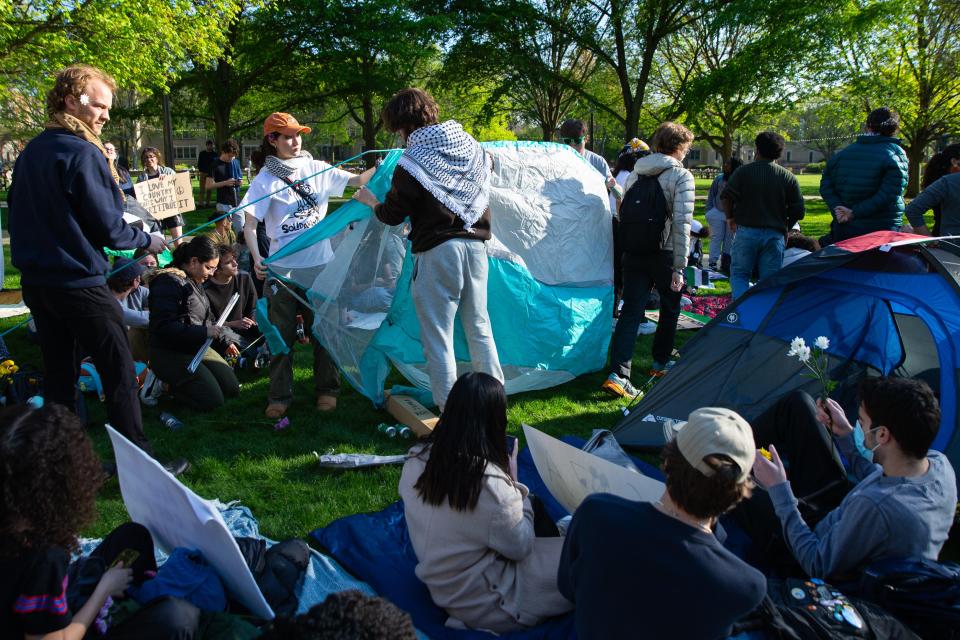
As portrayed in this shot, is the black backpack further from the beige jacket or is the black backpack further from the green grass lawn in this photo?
the beige jacket

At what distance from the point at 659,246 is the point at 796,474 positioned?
2044 mm

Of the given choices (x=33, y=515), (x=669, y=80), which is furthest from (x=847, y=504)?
(x=669, y=80)

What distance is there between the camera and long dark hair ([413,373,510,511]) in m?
2.23

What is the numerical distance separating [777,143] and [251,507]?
4594 millimetres

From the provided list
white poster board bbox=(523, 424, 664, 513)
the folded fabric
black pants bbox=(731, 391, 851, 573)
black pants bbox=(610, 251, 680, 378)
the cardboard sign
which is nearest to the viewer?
the folded fabric

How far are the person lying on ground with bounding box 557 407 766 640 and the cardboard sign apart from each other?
5.63m

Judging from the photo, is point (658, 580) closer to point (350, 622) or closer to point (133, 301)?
point (350, 622)

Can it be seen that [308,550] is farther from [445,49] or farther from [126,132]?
[126,132]

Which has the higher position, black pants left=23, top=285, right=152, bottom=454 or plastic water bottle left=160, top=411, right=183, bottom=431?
black pants left=23, top=285, right=152, bottom=454

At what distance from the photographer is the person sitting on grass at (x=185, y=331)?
14.6 ft

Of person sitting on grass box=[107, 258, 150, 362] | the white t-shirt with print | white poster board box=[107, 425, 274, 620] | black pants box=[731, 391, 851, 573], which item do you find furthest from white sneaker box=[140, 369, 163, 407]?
black pants box=[731, 391, 851, 573]

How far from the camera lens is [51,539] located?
1.79 metres

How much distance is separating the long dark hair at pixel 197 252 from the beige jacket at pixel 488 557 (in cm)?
286

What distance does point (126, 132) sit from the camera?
40.2 m
